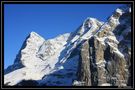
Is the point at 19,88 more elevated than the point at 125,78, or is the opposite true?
the point at 19,88

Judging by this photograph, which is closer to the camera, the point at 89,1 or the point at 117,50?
the point at 89,1

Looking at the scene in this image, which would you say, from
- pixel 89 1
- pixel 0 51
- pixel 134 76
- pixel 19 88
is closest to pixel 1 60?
pixel 0 51

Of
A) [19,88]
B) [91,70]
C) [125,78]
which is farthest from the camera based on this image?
[91,70]

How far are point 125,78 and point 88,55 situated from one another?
2600cm

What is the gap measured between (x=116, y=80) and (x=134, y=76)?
162 m

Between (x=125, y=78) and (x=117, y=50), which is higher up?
(x=117, y=50)

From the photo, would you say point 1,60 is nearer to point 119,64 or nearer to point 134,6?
point 134,6

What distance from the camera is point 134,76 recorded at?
573 inches

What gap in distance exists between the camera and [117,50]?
192 m

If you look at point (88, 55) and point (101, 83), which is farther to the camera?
point (88, 55)

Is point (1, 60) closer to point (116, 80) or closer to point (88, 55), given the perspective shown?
point (116, 80)

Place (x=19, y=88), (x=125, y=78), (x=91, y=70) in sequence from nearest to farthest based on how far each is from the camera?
(x=19, y=88) → (x=125, y=78) → (x=91, y=70)

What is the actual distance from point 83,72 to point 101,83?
1123 centimetres

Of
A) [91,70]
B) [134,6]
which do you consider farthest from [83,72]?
[134,6]
